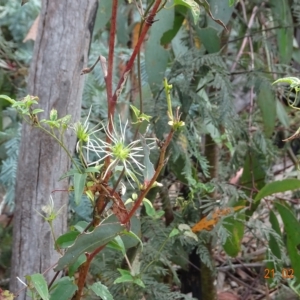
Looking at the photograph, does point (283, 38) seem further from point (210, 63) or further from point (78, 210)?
point (78, 210)

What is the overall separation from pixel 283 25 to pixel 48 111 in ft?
2.06

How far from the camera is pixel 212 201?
3.71 ft

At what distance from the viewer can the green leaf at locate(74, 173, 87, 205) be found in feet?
2.08

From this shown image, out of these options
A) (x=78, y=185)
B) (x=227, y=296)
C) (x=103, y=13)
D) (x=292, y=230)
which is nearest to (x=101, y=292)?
(x=78, y=185)

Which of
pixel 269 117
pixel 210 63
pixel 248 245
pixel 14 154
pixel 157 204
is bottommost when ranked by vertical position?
pixel 248 245

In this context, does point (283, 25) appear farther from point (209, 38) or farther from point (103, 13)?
point (103, 13)

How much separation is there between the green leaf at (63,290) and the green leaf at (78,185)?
0.53ft

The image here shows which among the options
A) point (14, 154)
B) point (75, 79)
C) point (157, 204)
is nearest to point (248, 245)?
point (157, 204)

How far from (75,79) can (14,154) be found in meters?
0.41

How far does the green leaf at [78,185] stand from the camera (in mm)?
635

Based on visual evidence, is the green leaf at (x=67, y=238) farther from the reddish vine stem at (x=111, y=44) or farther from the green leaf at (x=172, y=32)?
the green leaf at (x=172, y=32)

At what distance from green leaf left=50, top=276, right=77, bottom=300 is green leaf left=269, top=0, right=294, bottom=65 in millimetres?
799

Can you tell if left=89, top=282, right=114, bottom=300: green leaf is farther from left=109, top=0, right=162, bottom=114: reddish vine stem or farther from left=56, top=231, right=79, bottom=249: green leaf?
left=109, top=0, right=162, bottom=114: reddish vine stem

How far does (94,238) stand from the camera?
67cm
